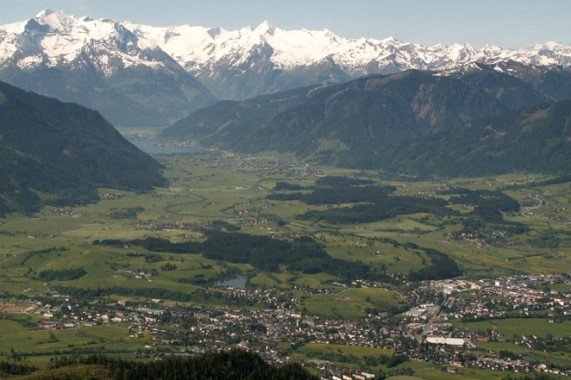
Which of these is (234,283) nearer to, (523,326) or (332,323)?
(332,323)

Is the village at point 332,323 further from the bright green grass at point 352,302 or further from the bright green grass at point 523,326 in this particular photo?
the bright green grass at point 352,302

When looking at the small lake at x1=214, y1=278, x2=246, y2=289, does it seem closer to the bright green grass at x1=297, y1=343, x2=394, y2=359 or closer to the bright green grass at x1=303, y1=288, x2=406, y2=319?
the bright green grass at x1=303, y1=288, x2=406, y2=319

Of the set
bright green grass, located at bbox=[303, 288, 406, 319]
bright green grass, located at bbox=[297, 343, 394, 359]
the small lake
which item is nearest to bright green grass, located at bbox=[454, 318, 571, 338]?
bright green grass, located at bbox=[303, 288, 406, 319]

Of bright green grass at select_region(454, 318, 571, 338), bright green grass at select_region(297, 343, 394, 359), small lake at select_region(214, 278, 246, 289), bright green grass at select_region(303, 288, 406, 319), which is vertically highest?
small lake at select_region(214, 278, 246, 289)

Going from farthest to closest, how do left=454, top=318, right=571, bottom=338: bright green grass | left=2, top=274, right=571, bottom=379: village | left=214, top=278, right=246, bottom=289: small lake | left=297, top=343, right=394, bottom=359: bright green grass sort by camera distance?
left=214, top=278, right=246, bottom=289: small lake, left=454, top=318, right=571, bottom=338: bright green grass, left=297, top=343, right=394, bottom=359: bright green grass, left=2, top=274, right=571, bottom=379: village

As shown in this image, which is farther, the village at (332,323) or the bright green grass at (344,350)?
the bright green grass at (344,350)

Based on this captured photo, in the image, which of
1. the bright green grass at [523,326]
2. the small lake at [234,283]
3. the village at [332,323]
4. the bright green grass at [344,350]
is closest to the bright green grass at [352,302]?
the village at [332,323]
